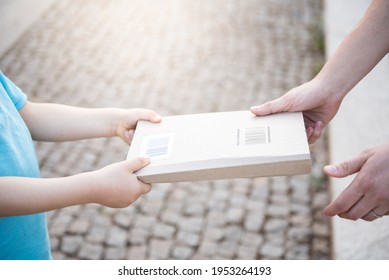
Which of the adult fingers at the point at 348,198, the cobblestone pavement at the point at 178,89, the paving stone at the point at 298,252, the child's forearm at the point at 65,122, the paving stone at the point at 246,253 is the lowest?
the cobblestone pavement at the point at 178,89

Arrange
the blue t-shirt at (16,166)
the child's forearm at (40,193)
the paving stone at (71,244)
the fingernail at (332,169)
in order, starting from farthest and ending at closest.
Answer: the paving stone at (71,244) → the fingernail at (332,169) → the blue t-shirt at (16,166) → the child's forearm at (40,193)

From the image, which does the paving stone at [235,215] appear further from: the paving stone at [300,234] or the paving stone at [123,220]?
the paving stone at [123,220]

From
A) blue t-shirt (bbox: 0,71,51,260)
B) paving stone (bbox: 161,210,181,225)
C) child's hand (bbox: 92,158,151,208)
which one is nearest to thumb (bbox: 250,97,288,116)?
child's hand (bbox: 92,158,151,208)

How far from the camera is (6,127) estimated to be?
5.14 ft

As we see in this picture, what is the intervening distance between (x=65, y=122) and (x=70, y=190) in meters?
0.41

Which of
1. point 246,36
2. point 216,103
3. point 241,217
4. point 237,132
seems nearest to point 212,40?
point 246,36

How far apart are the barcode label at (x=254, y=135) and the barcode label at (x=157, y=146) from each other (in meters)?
0.24

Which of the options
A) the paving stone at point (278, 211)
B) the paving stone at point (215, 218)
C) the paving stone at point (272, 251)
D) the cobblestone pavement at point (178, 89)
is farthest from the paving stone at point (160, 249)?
the paving stone at point (278, 211)

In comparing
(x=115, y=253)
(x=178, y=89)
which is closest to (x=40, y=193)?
(x=115, y=253)

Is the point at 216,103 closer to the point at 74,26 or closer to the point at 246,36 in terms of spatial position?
the point at 246,36

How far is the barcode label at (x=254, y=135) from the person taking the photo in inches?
61.3

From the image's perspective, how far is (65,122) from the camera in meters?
1.81

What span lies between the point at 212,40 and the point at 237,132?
390 cm

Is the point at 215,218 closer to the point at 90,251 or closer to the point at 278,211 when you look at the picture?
the point at 278,211
